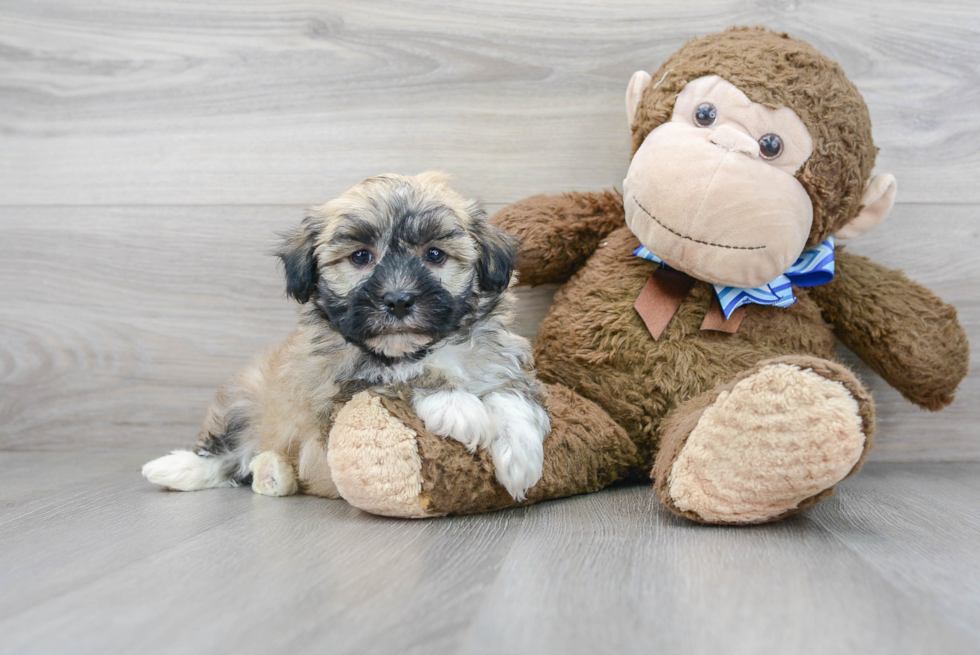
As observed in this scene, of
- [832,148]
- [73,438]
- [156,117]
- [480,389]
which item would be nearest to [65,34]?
[156,117]

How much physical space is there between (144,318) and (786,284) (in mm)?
1694

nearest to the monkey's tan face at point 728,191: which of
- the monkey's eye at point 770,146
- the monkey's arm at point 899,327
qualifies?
the monkey's eye at point 770,146

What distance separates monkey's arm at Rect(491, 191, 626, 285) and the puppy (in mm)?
200

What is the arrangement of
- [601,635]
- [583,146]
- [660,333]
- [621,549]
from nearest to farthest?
[601,635], [621,549], [660,333], [583,146]

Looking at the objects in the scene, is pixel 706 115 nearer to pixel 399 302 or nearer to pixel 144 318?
pixel 399 302

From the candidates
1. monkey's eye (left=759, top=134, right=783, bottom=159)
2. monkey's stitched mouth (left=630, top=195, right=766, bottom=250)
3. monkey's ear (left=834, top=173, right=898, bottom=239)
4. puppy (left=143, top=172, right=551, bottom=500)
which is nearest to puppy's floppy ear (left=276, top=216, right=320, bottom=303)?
puppy (left=143, top=172, right=551, bottom=500)

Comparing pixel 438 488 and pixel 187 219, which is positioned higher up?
pixel 187 219

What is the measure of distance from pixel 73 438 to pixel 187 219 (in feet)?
2.39

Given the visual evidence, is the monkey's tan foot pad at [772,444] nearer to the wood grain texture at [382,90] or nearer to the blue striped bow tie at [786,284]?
the blue striped bow tie at [786,284]

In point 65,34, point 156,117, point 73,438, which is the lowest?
point 73,438

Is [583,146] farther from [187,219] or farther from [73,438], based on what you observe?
[73,438]

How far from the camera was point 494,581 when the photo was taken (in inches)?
39.6

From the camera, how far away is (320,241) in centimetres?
146

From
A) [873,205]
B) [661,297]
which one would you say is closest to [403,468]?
[661,297]
